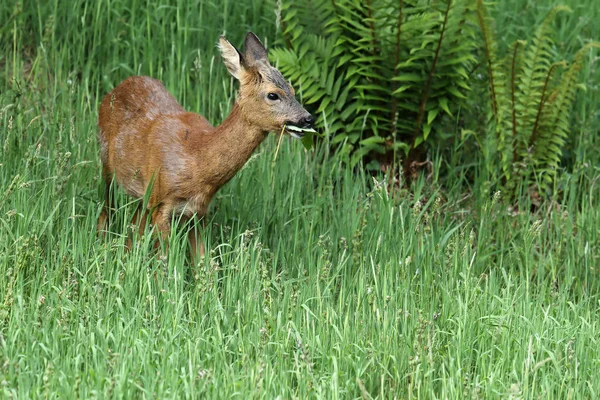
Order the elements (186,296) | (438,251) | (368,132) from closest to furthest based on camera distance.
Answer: (186,296), (438,251), (368,132)

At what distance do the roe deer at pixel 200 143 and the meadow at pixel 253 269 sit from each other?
23 centimetres

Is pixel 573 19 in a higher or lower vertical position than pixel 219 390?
higher

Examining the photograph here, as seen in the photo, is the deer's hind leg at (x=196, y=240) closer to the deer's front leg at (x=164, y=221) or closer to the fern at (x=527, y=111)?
the deer's front leg at (x=164, y=221)

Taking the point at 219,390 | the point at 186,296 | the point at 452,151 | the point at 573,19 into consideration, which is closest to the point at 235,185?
the point at 186,296

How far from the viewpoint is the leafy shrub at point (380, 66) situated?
24.5 feet

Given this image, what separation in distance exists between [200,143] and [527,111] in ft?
9.25

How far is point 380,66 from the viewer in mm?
7598

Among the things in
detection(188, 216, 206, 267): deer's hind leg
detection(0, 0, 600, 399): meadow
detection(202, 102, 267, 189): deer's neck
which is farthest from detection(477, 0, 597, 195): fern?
detection(188, 216, 206, 267): deer's hind leg

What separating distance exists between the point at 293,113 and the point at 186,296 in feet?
4.15

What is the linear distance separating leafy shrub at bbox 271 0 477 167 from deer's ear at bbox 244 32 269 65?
1394 millimetres

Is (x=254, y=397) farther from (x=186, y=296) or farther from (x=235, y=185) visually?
(x=235, y=185)

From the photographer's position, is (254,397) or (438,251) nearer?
(254,397)

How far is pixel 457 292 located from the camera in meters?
5.66

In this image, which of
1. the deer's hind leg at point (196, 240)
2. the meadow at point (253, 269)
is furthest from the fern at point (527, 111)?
the deer's hind leg at point (196, 240)
